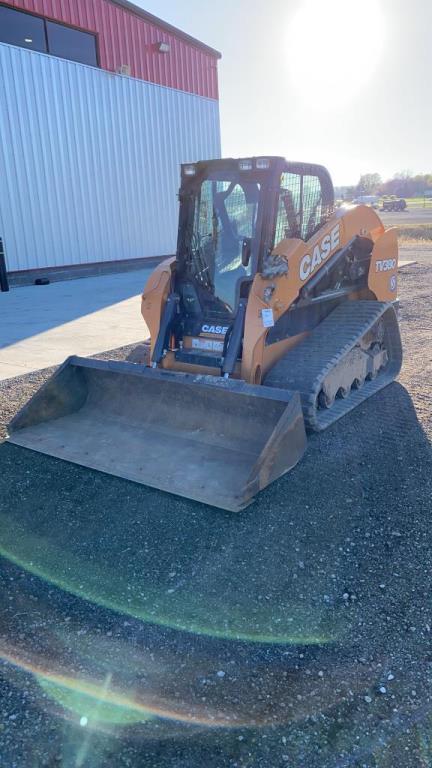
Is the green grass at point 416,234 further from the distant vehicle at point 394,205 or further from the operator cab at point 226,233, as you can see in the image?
the distant vehicle at point 394,205

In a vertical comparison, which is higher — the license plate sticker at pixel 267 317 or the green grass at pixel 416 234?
the license plate sticker at pixel 267 317

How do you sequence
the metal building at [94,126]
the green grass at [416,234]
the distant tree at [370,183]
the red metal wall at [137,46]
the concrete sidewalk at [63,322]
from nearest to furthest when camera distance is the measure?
the concrete sidewalk at [63,322]
the metal building at [94,126]
the red metal wall at [137,46]
the green grass at [416,234]
the distant tree at [370,183]

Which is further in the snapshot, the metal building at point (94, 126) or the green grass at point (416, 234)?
the green grass at point (416, 234)

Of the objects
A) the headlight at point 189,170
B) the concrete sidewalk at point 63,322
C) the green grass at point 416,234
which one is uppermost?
the headlight at point 189,170

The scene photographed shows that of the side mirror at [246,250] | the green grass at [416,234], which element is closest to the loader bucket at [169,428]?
the side mirror at [246,250]

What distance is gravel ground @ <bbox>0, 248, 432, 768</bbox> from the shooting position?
236 centimetres

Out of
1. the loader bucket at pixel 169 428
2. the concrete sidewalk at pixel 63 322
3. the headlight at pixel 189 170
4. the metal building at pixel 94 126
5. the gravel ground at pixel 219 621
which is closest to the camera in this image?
the gravel ground at pixel 219 621

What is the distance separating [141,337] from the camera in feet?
31.5

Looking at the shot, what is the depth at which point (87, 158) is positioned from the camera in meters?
17.7

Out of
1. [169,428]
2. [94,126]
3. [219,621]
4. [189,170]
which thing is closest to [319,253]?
[189,170]

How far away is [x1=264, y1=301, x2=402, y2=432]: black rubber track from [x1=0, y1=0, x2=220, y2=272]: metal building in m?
11.9

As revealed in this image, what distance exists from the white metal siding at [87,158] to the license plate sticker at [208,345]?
38.4ft

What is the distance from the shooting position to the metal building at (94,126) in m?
15.5

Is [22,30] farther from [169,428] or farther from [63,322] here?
[169,428]
